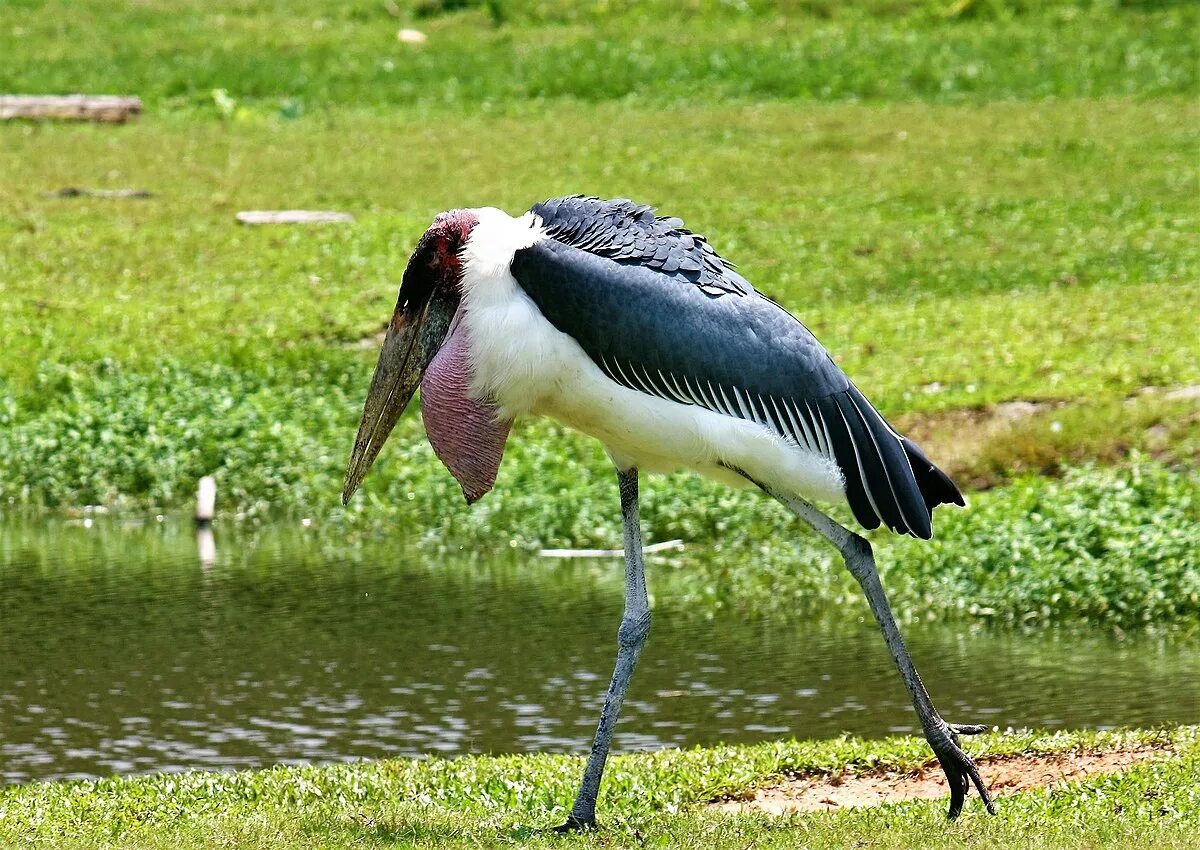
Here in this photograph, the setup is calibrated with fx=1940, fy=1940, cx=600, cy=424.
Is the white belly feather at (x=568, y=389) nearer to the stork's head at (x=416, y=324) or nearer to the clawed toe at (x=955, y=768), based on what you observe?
the stork's head at (x=416, y=324)

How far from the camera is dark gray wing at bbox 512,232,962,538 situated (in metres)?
5.02

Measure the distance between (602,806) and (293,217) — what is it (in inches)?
390

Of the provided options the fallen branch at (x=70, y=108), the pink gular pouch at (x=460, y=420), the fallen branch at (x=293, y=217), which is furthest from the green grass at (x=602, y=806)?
the fallen branch at (x=70, y=108)

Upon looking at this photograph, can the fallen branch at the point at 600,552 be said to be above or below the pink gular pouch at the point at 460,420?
below

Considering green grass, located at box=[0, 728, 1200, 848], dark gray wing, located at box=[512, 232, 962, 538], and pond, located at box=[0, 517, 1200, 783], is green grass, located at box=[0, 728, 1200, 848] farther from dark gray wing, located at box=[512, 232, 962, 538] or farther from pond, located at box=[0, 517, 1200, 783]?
dark gray wing, located at box=[512, 232, 962, 538]

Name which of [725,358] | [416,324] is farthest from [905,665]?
[416,324]

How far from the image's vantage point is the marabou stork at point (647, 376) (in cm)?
504

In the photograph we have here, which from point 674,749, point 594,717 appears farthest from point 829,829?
point 594,717

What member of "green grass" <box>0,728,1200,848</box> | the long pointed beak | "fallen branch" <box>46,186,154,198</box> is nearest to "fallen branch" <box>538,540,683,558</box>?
"green grass" <box>0,728,1200,848</box>

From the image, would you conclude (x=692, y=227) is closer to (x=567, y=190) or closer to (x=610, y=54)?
(x=567, y=190)

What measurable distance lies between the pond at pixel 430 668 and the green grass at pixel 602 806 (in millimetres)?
640

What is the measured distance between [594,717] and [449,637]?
1207 mm

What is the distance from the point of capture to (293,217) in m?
14.7

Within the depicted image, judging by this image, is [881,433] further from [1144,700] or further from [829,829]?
[1144,700]
